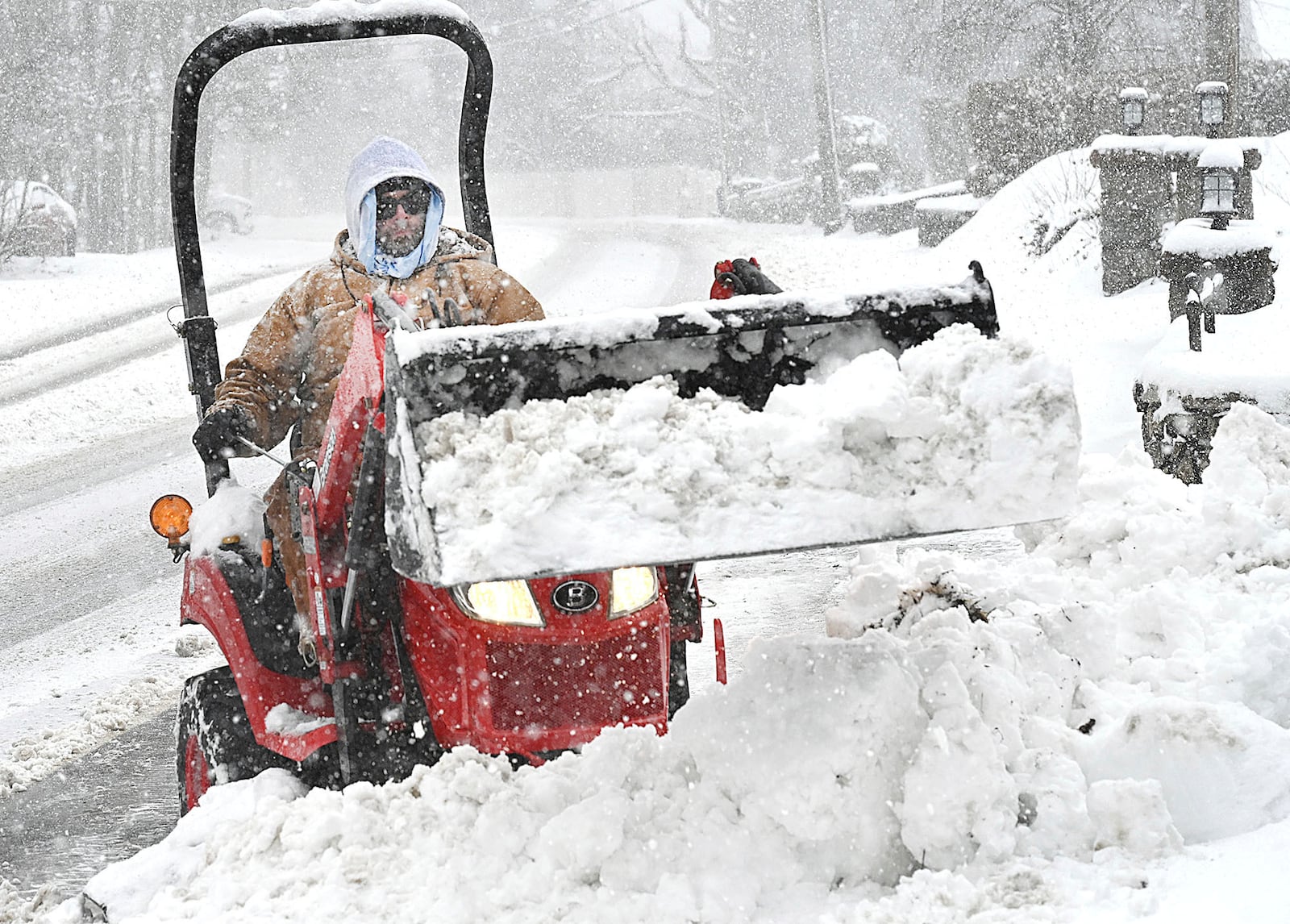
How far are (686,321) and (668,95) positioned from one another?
51182 millimetres

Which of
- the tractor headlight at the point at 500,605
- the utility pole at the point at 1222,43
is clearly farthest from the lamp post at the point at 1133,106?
the tractor headlight at the point at 500,605

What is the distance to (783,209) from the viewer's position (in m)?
34.0

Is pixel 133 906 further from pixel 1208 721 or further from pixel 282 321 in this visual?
pixel 1208 721

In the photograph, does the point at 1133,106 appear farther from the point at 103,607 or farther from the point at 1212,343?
the point at 103,607

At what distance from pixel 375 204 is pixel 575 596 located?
55.1 inches

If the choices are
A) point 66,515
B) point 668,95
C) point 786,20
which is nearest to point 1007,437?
point 66,515

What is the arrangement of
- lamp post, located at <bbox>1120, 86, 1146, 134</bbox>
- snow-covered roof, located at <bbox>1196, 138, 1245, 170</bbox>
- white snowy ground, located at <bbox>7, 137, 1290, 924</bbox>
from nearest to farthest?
white snowy ground, located at <bbox>7, 137, 1290, 924</bbox>, snow-covered roof, located at <bbox>1196, 138, 1245, 170</bbox>, lamp post, located at <bbox>1120, 86, 1146, 134</bbox>

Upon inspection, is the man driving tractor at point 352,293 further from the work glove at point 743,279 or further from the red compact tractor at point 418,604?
the work glove at point 743,279

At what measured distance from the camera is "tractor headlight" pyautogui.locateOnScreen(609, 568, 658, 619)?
3100 millimetres

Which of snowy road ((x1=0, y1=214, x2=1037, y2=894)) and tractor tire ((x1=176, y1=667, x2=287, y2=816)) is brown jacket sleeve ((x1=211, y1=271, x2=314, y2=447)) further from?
snowy road ((x1=0, y1=214, x2=1037, y2=894))

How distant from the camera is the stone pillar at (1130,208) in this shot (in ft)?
39.4

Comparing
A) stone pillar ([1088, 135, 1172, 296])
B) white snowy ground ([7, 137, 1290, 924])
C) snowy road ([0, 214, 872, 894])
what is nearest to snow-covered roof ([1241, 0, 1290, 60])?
stone pillar ([1088, 135, 1172, 296])

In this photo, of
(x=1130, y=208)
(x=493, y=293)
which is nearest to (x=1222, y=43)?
(x=1130, y=208)

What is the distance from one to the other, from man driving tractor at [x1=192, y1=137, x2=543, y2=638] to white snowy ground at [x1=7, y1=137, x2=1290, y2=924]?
3.61ft
